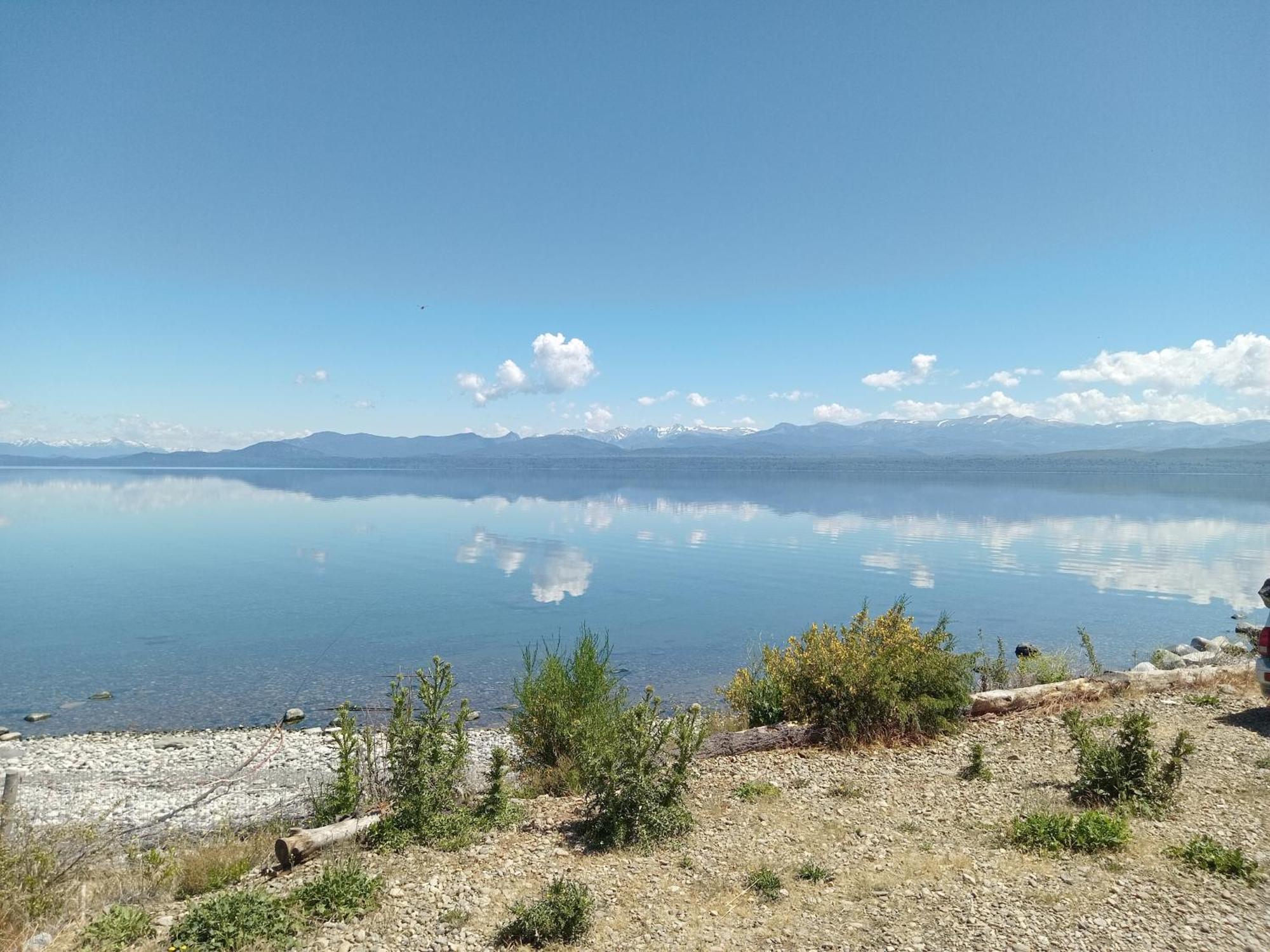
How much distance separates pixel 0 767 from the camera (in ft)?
54.1

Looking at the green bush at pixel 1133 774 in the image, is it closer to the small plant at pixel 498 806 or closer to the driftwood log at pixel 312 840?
the small plant at pixel 498 806

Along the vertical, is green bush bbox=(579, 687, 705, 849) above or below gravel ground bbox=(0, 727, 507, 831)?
above

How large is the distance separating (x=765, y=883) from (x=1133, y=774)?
5211mm

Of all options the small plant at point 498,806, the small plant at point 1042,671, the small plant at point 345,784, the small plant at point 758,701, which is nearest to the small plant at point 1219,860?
the small plant at point 758,701

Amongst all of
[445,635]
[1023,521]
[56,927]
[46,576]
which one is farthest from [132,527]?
[1023,521]

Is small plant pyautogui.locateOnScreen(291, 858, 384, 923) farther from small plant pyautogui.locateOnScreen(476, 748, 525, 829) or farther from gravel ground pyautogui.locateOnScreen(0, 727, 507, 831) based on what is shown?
gravel ground pyautogui.locateOnScreen(0, 727, 507, 831)

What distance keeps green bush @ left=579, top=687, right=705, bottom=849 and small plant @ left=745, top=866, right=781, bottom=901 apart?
4.17ft

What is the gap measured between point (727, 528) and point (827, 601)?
118 feet

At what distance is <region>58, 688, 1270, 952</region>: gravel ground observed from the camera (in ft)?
21.0

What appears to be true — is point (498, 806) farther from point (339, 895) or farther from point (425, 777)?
point (339, 895)

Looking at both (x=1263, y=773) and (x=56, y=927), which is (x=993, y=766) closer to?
(x=1263, y=773)

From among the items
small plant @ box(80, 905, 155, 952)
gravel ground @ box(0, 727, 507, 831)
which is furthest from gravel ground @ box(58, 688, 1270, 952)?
gravel ground @ box(0, 727, 507, 831)

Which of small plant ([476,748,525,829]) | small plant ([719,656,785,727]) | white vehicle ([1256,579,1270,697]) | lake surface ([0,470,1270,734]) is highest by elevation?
white vehicle ([1256,579,1270,697])

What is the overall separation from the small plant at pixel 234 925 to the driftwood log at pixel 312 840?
44.1 inches
